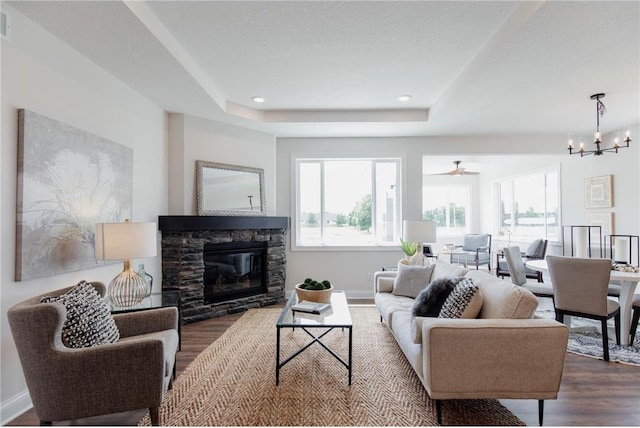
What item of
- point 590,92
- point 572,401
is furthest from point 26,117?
point 590,92

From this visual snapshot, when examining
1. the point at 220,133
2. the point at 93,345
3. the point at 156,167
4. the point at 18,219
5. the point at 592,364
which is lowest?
the point at 592,364

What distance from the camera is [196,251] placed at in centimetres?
414

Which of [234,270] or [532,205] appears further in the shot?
[532,205]

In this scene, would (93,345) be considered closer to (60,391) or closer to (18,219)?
(60,391)

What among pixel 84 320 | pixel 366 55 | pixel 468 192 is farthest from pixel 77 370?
pixel 468 192

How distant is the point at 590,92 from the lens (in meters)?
3.50

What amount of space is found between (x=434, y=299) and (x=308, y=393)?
1120 mm

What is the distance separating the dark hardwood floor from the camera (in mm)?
2064

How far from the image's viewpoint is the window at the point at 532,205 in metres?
6.41

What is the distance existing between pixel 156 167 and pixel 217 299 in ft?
5.96

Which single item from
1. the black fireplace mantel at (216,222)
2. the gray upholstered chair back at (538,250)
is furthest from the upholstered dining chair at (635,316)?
the black fireplace mantel at (216,222)

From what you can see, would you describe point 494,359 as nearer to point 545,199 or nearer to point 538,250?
point 538,250

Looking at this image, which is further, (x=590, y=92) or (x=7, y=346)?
(x=590, y=92)

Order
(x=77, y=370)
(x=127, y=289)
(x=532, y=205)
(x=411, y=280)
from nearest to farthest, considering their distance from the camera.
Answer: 1. (x=77, y=370)
2. (x=127, y=289)
3. (x=411, y=280)
4. (x=532, y=205)
